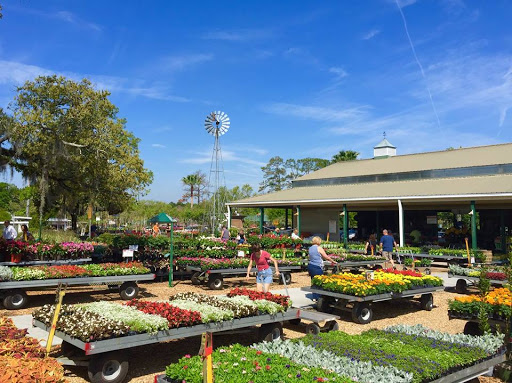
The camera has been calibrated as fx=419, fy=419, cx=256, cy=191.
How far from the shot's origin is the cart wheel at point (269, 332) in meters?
7.38

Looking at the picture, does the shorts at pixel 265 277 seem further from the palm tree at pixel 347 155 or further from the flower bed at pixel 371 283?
the palm tree at pixel 347 155

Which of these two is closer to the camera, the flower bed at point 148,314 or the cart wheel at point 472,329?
the flower bed at point 148,314

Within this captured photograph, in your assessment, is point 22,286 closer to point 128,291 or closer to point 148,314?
point 128,291

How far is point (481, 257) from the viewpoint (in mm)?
18406

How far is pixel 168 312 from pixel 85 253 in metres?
9.51

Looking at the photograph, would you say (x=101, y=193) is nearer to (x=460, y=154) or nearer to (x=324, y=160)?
(x=460, y=154)

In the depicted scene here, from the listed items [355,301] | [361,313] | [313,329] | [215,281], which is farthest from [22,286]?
[361,313]

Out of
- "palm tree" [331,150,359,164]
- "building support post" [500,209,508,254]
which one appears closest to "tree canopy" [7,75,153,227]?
"building support post" [500,209,508,254]

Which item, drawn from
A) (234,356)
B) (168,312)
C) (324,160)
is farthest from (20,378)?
(324,160)

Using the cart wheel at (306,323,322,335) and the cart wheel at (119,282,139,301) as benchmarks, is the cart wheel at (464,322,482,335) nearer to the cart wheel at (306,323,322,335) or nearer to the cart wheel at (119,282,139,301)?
the cart wheel at (306,323,322,335)

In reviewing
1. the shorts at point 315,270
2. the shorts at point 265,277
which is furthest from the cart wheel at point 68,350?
the shorts at point 315,270

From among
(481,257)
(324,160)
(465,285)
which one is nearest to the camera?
(465,285)

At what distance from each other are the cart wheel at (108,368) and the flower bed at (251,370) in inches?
48.7

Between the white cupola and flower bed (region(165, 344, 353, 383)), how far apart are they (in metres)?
36.2
